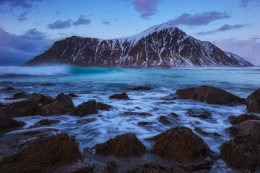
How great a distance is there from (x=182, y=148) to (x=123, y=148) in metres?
1.26

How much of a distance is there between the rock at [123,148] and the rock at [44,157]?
554mm

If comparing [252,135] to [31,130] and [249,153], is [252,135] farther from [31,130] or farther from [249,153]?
[31,130]

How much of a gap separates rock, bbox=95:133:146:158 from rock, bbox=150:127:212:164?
397 mm

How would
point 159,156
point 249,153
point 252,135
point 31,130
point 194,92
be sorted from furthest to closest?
1. point 194,92
2. point 31,130
3. point 252,135
4. point 159,156
5. point 249,153

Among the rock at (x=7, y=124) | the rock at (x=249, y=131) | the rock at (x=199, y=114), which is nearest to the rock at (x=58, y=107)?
the rock at (x=7, y=124)

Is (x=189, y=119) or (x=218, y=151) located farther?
(x=189, y=119)

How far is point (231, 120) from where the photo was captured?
6.59 metres

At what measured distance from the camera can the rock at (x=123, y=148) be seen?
3.54 meters

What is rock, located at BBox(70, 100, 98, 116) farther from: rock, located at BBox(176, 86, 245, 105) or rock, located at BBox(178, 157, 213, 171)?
rock, located at BBox(176, 86, 245, 105)

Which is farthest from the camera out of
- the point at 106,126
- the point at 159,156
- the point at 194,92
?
the point at 194,92

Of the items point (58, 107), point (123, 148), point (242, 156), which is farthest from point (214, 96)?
point (58, 107)

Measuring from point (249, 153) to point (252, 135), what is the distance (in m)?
1.23

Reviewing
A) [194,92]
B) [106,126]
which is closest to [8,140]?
[106,126]

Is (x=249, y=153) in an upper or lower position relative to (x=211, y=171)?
upper
